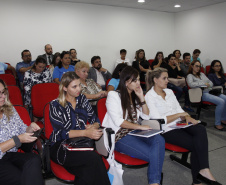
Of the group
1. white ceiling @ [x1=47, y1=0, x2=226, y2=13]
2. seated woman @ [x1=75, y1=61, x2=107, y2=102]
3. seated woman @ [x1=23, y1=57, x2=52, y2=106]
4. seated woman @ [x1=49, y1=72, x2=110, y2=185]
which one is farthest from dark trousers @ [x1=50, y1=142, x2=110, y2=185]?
white ceiling @ [x1=47, y1=0, x2=226, y2=13]

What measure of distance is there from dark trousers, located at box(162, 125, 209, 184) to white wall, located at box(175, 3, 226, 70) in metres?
5.78

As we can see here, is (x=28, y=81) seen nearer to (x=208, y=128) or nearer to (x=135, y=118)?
(x=135, y=118)

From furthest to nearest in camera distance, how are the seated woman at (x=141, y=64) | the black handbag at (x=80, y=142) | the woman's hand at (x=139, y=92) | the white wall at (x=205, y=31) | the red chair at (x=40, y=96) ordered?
the white wall at (x=205, y=31), the seated woman at (x=141, y=64), the red chair at (x=40, y=96), the woman's hand at (x=139, y=92), the black handbag at (x=80, y=142)

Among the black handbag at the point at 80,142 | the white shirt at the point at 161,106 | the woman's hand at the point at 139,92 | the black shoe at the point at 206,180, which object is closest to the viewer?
the black handbag at the point at 80,142

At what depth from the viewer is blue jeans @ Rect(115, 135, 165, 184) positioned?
6.27ft

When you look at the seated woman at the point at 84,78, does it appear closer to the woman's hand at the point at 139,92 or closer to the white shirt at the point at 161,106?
the white shirt at the point at 161,106

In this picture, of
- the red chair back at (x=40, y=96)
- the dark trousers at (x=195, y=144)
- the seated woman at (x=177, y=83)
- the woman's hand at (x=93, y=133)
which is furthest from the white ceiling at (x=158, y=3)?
the woman's hand at (x=93, y=133)

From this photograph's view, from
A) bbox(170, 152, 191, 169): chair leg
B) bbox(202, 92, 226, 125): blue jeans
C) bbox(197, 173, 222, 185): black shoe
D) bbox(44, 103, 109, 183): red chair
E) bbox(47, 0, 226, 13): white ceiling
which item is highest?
bbox(47, 0, 226, 13): white ceiling

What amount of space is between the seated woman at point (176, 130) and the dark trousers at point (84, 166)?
2.92 feet

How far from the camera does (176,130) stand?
92.8 inches

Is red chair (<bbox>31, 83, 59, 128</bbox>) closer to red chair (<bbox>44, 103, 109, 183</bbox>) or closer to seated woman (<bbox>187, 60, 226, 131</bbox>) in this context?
red chair (<bbox>44, 103, 109, 183</bbox>)

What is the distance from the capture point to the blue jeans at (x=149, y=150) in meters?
1.91

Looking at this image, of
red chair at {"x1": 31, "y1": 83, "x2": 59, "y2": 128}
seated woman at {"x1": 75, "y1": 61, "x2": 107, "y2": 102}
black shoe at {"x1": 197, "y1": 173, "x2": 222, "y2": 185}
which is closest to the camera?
black shoe at {"x1": 197, "y1": 173, "x2": 222, "y2": 185}

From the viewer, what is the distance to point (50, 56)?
617cm
